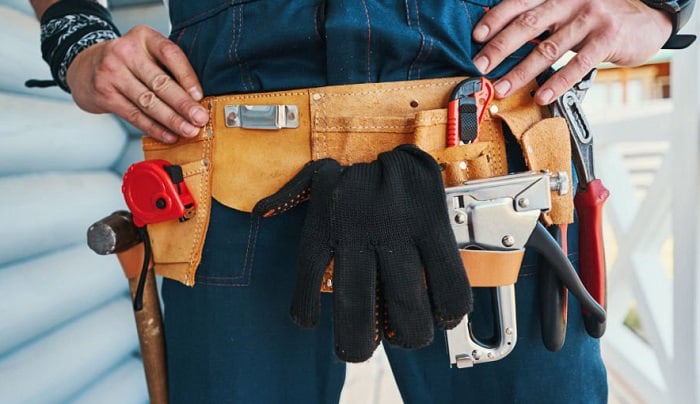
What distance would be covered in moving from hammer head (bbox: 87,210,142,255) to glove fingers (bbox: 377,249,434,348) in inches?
15.2

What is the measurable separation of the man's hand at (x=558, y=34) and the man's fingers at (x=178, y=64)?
0.35m

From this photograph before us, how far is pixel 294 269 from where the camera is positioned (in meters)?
0.64

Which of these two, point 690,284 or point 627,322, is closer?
point 690,284

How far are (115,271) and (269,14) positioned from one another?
1.23 m

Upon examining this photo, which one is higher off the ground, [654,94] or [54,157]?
[654,94]

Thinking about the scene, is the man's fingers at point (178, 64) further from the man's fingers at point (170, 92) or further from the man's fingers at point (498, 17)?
the man's fingers at point (498, 17)

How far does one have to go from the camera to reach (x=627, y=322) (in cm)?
331

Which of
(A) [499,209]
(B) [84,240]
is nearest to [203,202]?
(A) [499,209]

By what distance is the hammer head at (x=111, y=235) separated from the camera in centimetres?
68

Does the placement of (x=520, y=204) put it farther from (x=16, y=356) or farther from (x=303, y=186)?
(x=16, y=356)

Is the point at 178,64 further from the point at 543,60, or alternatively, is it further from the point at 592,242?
the point at 592,242

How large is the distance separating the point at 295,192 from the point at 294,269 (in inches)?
4.7

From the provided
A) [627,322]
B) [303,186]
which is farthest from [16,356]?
[627,322]

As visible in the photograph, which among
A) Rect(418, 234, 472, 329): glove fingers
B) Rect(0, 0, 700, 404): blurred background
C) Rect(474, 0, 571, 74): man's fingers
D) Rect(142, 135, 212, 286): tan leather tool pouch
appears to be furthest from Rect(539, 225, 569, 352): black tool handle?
Rect(0, 0, 700, 404): blurred background
